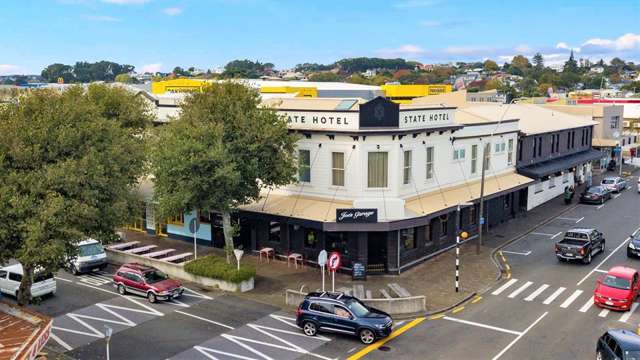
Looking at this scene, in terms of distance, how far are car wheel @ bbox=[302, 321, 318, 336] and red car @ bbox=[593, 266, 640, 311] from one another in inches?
543

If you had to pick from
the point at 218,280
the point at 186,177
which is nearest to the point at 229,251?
the point at 218,280

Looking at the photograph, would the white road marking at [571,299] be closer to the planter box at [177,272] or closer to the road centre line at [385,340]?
the road centre line at [385,340]

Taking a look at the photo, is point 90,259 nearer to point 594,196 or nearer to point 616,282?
point 616,282

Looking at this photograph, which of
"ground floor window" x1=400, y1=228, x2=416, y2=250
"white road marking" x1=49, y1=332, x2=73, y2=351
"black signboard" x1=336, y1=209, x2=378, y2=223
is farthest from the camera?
"ground floor window" x1=400, y1=228, x2=416, y2=250

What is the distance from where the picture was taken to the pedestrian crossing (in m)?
27.2

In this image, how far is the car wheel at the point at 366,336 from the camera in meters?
23.5

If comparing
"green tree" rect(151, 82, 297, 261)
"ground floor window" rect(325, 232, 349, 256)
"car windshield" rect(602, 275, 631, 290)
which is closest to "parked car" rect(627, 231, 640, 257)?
"car windshield" rect(602, 275, 631, 290)

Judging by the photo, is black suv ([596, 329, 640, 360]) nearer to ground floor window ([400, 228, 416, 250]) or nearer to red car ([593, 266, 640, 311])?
red car ([593, 266, 640, 311])

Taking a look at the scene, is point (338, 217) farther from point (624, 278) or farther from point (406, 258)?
point (624, 278)

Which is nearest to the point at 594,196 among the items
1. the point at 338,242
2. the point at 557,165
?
the point at 557,165

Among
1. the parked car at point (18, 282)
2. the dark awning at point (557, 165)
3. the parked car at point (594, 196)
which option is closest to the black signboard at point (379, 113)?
the parked car at point (18, 282)

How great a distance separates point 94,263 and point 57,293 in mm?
3641

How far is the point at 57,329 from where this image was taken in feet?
82.6

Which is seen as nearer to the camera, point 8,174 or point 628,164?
point 8,174
